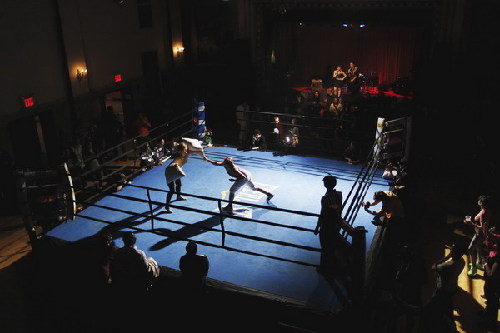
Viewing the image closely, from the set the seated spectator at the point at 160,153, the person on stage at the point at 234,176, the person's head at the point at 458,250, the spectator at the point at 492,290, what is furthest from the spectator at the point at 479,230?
the seated spectator at the point at 160,153

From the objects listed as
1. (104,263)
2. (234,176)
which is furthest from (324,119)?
(104,263)

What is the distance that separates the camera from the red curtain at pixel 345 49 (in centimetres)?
1611

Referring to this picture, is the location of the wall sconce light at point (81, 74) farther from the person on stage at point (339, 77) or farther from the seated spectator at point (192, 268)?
the person on stage at point (339, 77)

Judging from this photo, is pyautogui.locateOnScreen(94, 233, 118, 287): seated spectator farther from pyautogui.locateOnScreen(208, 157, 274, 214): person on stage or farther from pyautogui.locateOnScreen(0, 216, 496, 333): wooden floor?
pyautogui.locateOnScreen(208, 157, 274, 214): person on stage

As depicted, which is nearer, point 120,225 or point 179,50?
point 120,225

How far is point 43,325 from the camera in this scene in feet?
19.1

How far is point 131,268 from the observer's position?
197 inches

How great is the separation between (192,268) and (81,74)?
8.37 m

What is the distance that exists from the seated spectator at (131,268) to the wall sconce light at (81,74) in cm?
755

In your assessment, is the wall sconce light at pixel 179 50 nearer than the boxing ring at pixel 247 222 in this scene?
No

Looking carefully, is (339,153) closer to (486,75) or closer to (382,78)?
(486,75)

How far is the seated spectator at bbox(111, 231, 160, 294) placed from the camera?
196 inches

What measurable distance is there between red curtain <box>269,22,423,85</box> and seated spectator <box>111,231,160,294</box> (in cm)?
1167

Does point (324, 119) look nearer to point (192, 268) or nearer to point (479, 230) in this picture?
point (479, 230)
